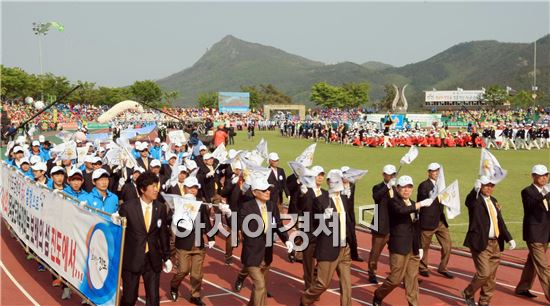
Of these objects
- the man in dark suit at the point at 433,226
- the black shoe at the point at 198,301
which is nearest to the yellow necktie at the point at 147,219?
the black shoe at the point at 198,301

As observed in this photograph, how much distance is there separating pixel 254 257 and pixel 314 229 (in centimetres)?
89

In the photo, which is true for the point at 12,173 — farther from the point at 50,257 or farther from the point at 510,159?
the point at 510,159

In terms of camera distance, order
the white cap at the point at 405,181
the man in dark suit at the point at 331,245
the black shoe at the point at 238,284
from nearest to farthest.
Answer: the man in dark suit at the point at 331,245 < the white cap at the point at 405,181 < the black shoe at the point at 238,284

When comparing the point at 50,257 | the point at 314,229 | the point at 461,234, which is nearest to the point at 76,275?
the point at 50,257

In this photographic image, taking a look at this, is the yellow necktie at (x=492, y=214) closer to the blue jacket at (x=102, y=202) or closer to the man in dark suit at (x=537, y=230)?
the man in dark suit at (x=537, y=230)

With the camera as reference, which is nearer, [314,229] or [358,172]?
[314,229]

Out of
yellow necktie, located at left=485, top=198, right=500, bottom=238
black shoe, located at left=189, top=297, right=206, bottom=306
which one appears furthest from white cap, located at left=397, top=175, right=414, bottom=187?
black shoe, located at left=189, top=297, right=206, bottom=306

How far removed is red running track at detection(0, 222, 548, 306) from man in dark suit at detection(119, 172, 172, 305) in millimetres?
1802

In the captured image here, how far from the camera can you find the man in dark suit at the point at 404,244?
24.6ft

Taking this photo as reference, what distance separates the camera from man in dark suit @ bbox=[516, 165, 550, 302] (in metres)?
7.99

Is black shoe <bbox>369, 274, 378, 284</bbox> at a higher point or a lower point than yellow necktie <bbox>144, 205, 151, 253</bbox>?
lower

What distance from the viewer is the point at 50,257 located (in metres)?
8.59

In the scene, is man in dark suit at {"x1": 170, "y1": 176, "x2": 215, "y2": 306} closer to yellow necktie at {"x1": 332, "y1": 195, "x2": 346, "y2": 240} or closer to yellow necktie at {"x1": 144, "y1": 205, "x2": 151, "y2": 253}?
yellow necktie at {"x1": 144, "y1": 205, "x2": 151, "y2": 253}

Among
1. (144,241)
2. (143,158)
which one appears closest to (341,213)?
(144,241)
